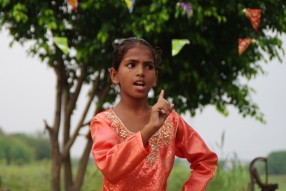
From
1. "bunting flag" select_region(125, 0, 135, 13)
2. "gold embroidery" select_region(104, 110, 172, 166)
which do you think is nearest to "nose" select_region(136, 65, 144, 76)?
"gold embroidery" select_region(104, 110, 172, 166)

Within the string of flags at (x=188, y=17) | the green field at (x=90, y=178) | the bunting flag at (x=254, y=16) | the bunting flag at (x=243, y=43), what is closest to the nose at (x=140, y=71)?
the string of flags at (x=188, y=17)

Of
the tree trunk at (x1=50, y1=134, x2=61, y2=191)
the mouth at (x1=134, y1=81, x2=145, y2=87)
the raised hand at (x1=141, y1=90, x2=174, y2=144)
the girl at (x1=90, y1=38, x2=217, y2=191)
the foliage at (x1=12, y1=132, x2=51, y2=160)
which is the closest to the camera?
the raised hand at (x1=141, y1=90, x2=174, y2=144)

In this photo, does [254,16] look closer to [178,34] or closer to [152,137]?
[178,34]

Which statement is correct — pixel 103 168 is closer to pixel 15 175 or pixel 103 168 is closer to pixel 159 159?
pixel 159 159

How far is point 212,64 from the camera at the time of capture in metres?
9.14

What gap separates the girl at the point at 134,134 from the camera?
8.46 feet

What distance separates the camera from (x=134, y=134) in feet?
8.48

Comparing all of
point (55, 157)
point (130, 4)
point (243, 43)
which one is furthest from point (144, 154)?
point (55, 157)

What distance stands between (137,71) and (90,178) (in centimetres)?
789

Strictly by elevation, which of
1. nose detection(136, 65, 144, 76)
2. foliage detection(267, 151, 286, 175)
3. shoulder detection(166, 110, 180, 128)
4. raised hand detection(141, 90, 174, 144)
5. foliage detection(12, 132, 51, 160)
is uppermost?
nose detection(136, 65, 144, 76)

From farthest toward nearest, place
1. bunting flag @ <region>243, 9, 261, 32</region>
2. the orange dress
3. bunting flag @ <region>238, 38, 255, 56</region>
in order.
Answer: bunting flag @ <region>238, 38, 255, 56</region>, bunting flag @ <region>243, 9, 261, 32</region>, the orange dress

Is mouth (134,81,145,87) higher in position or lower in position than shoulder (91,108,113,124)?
higher

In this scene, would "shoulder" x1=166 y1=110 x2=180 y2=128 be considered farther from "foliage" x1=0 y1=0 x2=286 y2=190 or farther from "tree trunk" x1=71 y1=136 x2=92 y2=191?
"tree trunk" x1=71 y1=136 x2=92 y2=191

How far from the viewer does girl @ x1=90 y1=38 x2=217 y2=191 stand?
102 inches
